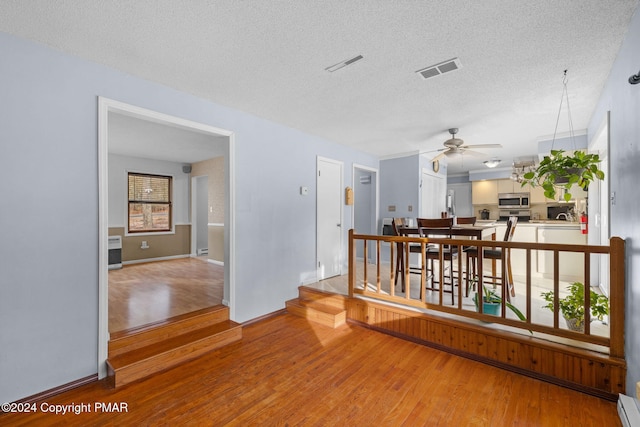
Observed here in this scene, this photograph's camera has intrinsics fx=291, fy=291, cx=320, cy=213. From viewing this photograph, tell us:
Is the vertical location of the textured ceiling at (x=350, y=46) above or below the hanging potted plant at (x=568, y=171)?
above

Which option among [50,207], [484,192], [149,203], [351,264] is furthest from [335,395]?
[484,192]

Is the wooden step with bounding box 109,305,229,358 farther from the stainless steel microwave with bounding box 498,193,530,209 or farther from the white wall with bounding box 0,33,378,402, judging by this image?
the stainless steel microwave with bounding box 498,193,530,209

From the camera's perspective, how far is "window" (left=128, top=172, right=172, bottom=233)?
664 centimetres

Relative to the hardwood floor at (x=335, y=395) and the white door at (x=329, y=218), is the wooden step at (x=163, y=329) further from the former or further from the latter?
the white door at (x=329, y=218)

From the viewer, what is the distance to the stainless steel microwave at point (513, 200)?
7.78 metres

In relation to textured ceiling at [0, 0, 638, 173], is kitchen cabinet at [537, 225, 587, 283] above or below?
below

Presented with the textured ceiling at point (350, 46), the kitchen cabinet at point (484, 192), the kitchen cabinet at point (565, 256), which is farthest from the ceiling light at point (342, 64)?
the kitchen cabinet at point (484, 192)

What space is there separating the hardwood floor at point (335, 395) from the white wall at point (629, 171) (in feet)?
1.85

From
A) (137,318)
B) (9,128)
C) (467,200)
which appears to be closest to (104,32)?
(9,128)

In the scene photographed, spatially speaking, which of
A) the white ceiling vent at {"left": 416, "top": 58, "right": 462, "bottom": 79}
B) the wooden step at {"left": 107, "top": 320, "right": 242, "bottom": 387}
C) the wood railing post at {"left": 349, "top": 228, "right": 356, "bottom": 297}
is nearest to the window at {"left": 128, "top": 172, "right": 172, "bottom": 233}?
the wooden step at {"left": 107, "top": 320, "right": 242, "bottom": 387}

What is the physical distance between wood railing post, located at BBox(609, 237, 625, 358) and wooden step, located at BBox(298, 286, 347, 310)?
2440mm

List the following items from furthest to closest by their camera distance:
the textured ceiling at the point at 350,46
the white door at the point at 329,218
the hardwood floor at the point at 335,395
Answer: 1. the white door at the point at 329,218
2. the hardwood floor at the point at 335,395
3. the textured ceiling at the point at 350,46

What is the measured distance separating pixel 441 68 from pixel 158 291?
14.5 feet

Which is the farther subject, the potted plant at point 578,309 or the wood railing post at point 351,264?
the wood railing post at point 351,264
